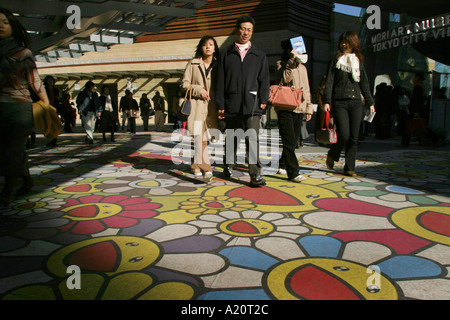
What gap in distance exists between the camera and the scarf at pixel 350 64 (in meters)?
4.65

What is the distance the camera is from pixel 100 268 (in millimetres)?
2088

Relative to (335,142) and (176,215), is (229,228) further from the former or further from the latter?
(335,142)

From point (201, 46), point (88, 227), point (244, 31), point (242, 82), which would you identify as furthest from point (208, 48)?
point (88, 227)

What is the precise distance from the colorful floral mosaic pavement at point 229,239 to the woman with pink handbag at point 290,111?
261 millimetres

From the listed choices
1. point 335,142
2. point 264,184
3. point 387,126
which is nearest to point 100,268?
point 264,184

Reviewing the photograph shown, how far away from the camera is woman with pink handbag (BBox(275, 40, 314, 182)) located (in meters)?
4.55

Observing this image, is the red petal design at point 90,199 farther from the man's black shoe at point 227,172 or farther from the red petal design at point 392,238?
the red petal design at point 392,238

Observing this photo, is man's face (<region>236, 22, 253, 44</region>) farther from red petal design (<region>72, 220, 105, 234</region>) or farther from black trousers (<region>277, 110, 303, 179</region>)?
red petal design (<region>72, 220, 105, 234</region>)

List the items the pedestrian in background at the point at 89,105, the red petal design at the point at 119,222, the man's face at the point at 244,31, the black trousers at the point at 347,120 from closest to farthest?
the red petal design at the point at 119,222
the man's face at the point at 244,31
the black trousers at the point at 347,120
the pedestrian in background at the point at 89,105

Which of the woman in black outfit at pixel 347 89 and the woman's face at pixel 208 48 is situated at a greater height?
the woman's face at pixel 208 48

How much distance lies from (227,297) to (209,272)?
301mm

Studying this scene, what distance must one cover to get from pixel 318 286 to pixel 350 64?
363 centimetres

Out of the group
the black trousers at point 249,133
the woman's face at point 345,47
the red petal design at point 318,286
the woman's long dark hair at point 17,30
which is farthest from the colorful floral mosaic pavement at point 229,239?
the woman's face at point 345,47
